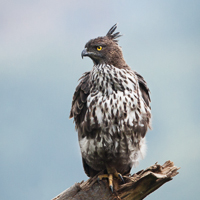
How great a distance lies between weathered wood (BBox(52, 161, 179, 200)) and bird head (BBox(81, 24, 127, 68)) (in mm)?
1820

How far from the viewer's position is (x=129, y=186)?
512 cm

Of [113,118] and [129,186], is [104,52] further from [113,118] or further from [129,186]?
[129,186]

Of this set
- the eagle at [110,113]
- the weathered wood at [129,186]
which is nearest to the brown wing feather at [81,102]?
the eagle at [110,113]

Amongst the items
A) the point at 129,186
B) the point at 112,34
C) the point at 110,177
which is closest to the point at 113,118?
the point at 110,177

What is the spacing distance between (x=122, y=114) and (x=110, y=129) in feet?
1.00

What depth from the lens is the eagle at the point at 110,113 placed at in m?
5.00

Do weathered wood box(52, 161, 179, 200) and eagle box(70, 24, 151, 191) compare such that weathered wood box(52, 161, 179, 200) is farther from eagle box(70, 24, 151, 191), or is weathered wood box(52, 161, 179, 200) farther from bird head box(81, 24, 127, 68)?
bird head box(81, 24, 127, 68)

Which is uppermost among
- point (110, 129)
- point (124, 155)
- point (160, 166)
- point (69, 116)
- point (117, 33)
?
point (117, 33)

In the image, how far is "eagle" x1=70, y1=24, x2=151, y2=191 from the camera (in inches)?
197

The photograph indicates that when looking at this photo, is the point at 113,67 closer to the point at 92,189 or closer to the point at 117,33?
the point at 117,33

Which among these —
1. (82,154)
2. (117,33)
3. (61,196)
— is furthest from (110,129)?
(117,33)

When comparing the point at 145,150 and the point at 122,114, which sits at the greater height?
the point at 122,114

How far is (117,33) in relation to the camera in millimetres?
5625

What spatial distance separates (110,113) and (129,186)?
1.25 m
